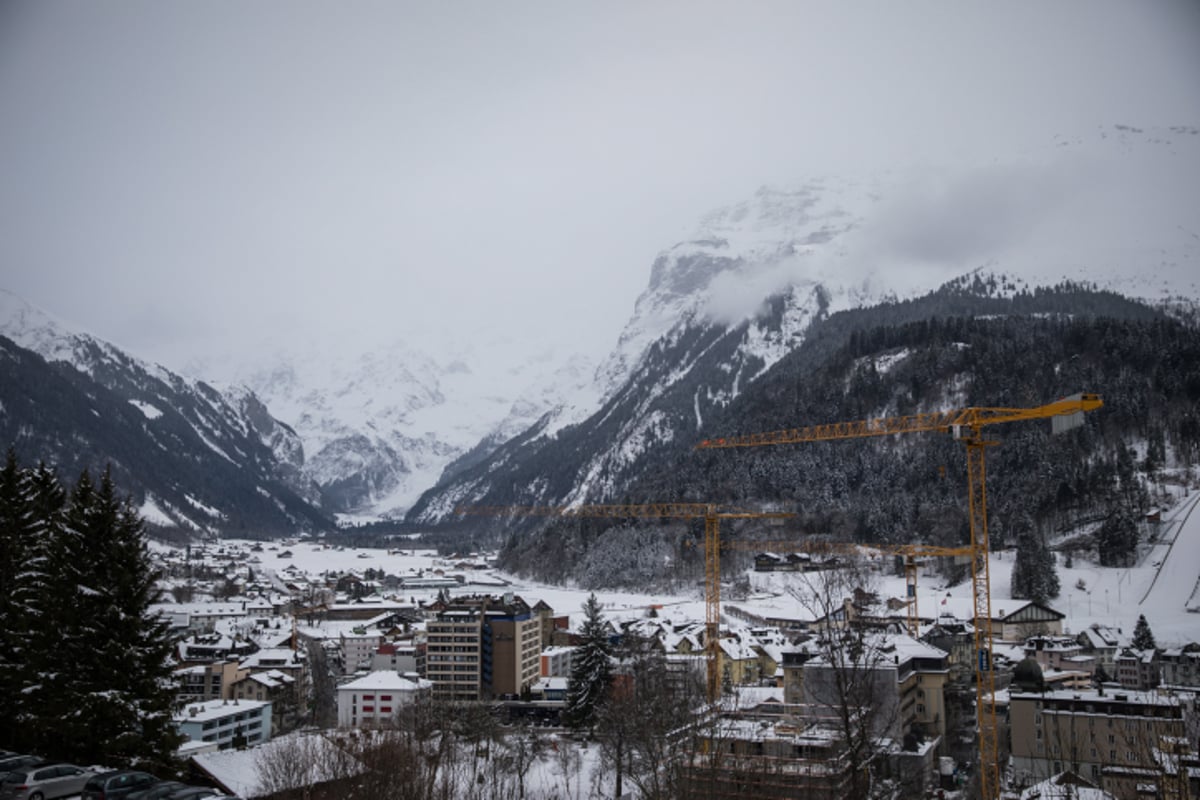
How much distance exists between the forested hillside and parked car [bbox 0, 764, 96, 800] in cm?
7754

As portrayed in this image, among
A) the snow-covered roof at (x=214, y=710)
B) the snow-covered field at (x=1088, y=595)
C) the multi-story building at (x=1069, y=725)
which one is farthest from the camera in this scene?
the snow-covered field at (x=1088, y=595)

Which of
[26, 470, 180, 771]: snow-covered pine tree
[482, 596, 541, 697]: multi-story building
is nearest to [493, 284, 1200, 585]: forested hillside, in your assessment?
[482, 596, 541, 697]: multi-story building

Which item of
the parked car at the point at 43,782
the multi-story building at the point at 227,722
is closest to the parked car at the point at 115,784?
the parked car at the point at 43,782

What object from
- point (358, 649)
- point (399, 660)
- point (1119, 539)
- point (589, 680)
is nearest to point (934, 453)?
point (1119, 539)

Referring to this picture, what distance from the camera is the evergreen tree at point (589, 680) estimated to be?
46.2 metres

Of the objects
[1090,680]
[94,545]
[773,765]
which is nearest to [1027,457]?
[1090,680]

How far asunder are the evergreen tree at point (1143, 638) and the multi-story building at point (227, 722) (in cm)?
5599

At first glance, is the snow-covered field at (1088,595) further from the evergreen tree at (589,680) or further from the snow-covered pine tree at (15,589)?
the snow-covered pine tree at (15,589)

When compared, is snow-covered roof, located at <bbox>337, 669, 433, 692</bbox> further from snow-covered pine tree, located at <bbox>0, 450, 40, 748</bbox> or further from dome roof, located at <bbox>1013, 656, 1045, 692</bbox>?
snow-covered pine tree, located at <bbox>0, 450, 40, 748</bbox>

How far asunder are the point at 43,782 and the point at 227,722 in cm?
3437

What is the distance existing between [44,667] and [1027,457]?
109739 mm

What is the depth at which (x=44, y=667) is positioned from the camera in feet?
56.5

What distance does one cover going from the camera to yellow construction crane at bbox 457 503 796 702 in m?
57.1

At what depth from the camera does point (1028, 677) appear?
42.3 metres
